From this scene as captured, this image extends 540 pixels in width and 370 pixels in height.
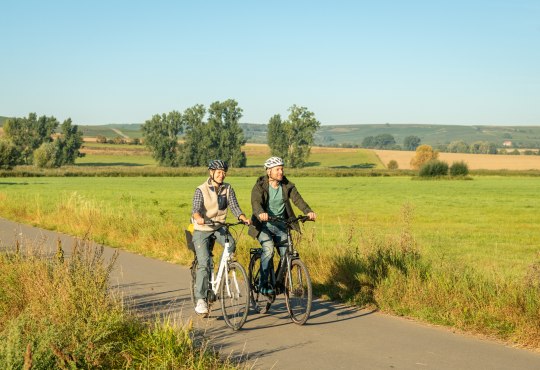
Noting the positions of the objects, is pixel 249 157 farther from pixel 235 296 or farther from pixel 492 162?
pixel 235 296

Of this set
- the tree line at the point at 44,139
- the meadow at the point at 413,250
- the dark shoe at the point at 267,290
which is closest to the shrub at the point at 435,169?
the meadow at the point at 413,250

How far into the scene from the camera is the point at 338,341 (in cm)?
799

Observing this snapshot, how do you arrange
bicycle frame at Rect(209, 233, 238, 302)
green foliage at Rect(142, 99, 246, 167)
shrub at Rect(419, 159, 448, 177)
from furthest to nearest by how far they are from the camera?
green foliage at Rect(142, 99, 246, 167), shrub at Rect(419, 159, 448, 177), bicycle frame at Rect(209, 233, 238, 302)

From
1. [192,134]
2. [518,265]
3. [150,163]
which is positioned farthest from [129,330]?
[150,163]

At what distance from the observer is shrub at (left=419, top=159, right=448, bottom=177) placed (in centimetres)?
8875

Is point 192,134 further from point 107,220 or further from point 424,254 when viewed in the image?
point 424,254

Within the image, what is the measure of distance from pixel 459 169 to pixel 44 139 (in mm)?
91529

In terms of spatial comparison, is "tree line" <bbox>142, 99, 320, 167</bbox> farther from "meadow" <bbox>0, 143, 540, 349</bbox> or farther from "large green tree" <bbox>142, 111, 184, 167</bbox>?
"meadow" <bbox>0, 143, 540, 349</bbox>

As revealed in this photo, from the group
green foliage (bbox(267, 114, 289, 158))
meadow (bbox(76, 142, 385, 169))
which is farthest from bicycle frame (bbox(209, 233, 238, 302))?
meadow (bbox(76, 142, 385, 169))

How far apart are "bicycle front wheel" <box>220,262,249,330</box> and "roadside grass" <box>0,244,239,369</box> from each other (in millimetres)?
871

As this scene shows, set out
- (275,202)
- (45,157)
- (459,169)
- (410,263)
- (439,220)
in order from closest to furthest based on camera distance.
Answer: (275,202)
(410,263)
(439,220)
(459,169)
(45,157)

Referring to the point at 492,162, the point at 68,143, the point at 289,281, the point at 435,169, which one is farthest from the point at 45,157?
the point at 289,281

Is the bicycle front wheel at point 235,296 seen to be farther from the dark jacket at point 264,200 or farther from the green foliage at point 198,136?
the green foliage at point 198,136

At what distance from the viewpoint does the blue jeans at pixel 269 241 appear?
9.32 m
